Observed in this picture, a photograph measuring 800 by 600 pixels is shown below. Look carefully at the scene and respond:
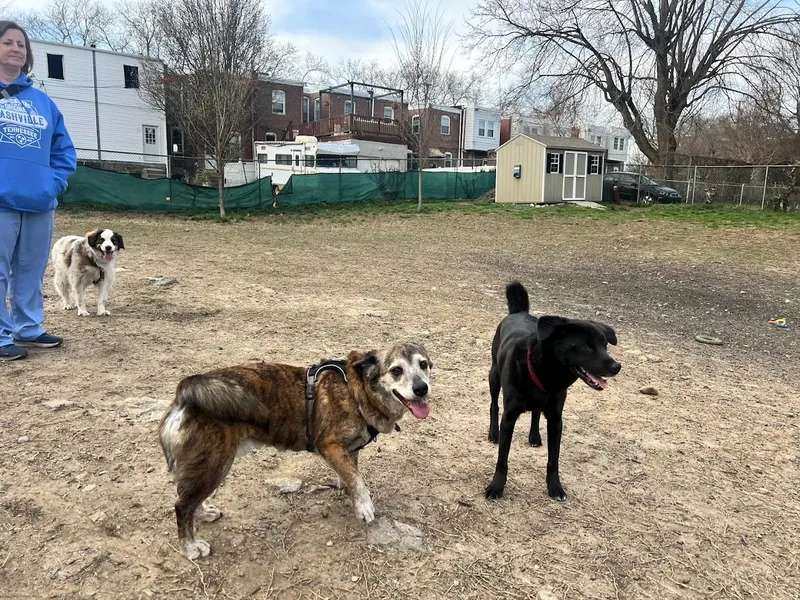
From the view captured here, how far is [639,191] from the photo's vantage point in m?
25.8

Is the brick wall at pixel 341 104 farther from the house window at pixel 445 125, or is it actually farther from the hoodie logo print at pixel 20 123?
the hoodie logo print at pixel 20 123

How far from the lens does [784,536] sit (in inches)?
101

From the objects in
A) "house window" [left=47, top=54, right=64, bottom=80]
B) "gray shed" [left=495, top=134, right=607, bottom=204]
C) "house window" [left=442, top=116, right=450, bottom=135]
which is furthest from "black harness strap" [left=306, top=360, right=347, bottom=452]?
"house window" [left=442, top=116, right=450, bottom=135]

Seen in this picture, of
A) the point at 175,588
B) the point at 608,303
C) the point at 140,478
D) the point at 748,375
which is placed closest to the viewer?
the point at 175,588

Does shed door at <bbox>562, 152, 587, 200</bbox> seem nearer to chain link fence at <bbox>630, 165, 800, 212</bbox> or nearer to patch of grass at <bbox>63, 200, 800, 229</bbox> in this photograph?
patch of grass at <bbox>63, 200, 800, 229</bbox>

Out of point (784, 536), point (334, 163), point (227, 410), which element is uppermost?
point (334, 163)

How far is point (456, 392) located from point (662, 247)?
10.2 m

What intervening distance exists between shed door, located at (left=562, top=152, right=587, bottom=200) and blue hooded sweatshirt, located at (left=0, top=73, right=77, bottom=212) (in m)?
23.8

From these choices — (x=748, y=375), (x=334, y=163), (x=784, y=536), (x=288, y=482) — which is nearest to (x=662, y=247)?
(x=748, y=375)

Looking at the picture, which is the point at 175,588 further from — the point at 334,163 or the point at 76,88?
the point at 76,88

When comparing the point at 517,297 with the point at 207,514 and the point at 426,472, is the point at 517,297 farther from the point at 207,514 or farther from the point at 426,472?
the point at 207,514

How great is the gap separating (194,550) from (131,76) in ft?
116

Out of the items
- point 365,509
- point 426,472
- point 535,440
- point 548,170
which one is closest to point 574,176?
point 548,170

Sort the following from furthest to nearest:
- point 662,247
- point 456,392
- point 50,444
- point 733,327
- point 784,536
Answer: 1. point 662,247
2. point 733,327
3. point 456,392
4. point 50,444
5. point 784,536
